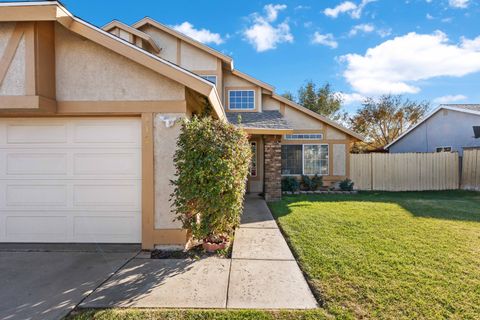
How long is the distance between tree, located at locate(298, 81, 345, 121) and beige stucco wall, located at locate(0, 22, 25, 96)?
25.7 metres

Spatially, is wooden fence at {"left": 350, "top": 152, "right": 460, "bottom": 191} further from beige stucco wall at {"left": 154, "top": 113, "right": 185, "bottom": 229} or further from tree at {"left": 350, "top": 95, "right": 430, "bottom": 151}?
tree at {"left": 350, "top": 95, "right": 430, "bottom": 151}

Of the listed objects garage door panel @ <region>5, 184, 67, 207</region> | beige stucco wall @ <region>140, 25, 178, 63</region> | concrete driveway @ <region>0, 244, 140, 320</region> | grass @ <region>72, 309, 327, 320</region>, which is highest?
beige stucco wall @ <region>140, 25, 178, 63</region>

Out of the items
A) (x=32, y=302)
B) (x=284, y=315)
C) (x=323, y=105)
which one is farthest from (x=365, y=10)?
(x=323, y=105)

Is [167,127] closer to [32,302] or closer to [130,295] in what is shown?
[130,295]

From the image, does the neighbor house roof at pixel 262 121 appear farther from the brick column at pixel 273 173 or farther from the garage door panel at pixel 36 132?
the garage door panel at pixel 36 132

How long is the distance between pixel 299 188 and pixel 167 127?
31.2 ft

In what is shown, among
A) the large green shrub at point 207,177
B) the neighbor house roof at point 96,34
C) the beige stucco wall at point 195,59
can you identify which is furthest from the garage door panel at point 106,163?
the beige stucco wall at point 195,59

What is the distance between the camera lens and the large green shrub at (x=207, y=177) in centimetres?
468

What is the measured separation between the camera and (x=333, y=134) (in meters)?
13.7

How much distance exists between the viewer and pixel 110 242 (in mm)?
5449

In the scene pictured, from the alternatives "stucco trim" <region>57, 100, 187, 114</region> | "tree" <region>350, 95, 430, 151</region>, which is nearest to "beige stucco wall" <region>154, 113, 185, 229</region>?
"stucco trim" <region>57, 100, 187, 114</region>

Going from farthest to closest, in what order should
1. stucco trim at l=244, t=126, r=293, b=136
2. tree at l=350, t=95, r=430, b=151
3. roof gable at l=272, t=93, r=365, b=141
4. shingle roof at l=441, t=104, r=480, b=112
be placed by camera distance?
tree at l=350, t=95, r=430, b=151
shingle roof at l=441, t=104, r=480, b=112
roof gable at l=272, t=93, r=365, b=141
stucco trim at l=244, t=126, r=293, b=136

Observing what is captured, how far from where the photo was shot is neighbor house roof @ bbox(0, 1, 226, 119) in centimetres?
450

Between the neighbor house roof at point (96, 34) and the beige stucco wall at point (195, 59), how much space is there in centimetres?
769
